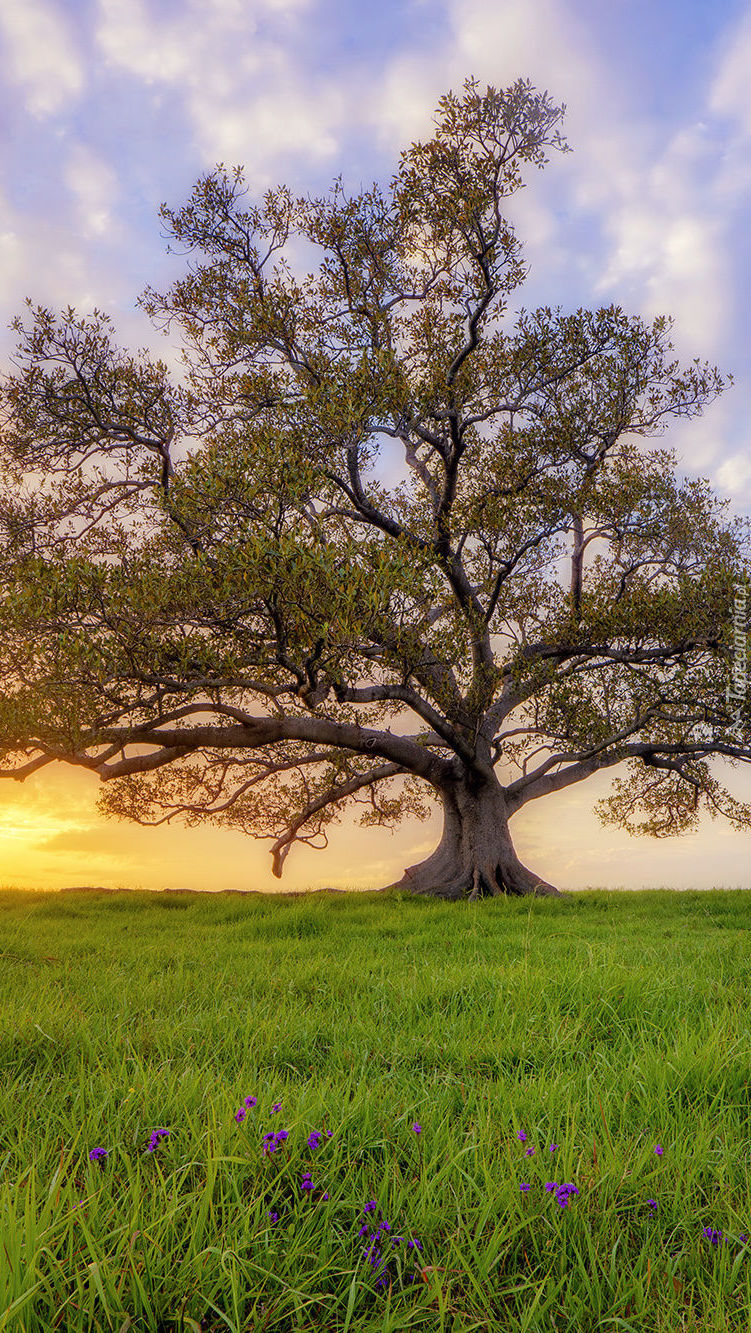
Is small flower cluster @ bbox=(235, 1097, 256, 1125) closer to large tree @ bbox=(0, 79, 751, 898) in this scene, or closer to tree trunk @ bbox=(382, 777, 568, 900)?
large tree @ bbox=(0, 79, 751, 898)

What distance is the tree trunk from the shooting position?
707 inches

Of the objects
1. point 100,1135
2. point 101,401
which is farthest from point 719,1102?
point 101,401

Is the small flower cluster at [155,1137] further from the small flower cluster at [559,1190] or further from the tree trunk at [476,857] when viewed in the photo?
the tree trunk at [476,857]

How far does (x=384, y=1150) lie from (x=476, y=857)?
15.1 meters

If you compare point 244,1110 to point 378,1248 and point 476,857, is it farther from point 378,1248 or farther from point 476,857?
point 476,857

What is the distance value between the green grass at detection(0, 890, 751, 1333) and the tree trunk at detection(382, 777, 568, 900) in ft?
35.1

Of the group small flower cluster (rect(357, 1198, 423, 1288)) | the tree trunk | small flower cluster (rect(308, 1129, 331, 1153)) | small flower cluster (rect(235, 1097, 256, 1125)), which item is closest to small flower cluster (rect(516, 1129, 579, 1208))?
small flower cluster (rect(357, 1198, 423, 1288))

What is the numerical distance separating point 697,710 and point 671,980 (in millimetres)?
12194

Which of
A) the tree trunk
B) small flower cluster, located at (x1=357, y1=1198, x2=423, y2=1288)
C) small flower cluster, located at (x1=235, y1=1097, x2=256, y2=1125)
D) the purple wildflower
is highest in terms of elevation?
the tree trunk

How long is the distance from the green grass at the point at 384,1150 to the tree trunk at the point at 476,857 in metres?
10.7

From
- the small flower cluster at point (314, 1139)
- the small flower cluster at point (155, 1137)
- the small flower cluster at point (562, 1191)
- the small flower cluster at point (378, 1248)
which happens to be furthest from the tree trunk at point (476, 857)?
the small flower cluster at point (378, 1248)

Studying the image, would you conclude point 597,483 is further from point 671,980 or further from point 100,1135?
point 100,1135

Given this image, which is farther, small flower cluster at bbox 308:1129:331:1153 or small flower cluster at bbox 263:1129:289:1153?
small flower cluster at bbox 308:1129:331:1153

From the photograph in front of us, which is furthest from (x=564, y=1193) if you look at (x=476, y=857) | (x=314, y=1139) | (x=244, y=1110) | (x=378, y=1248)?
(x=476, y=857)
